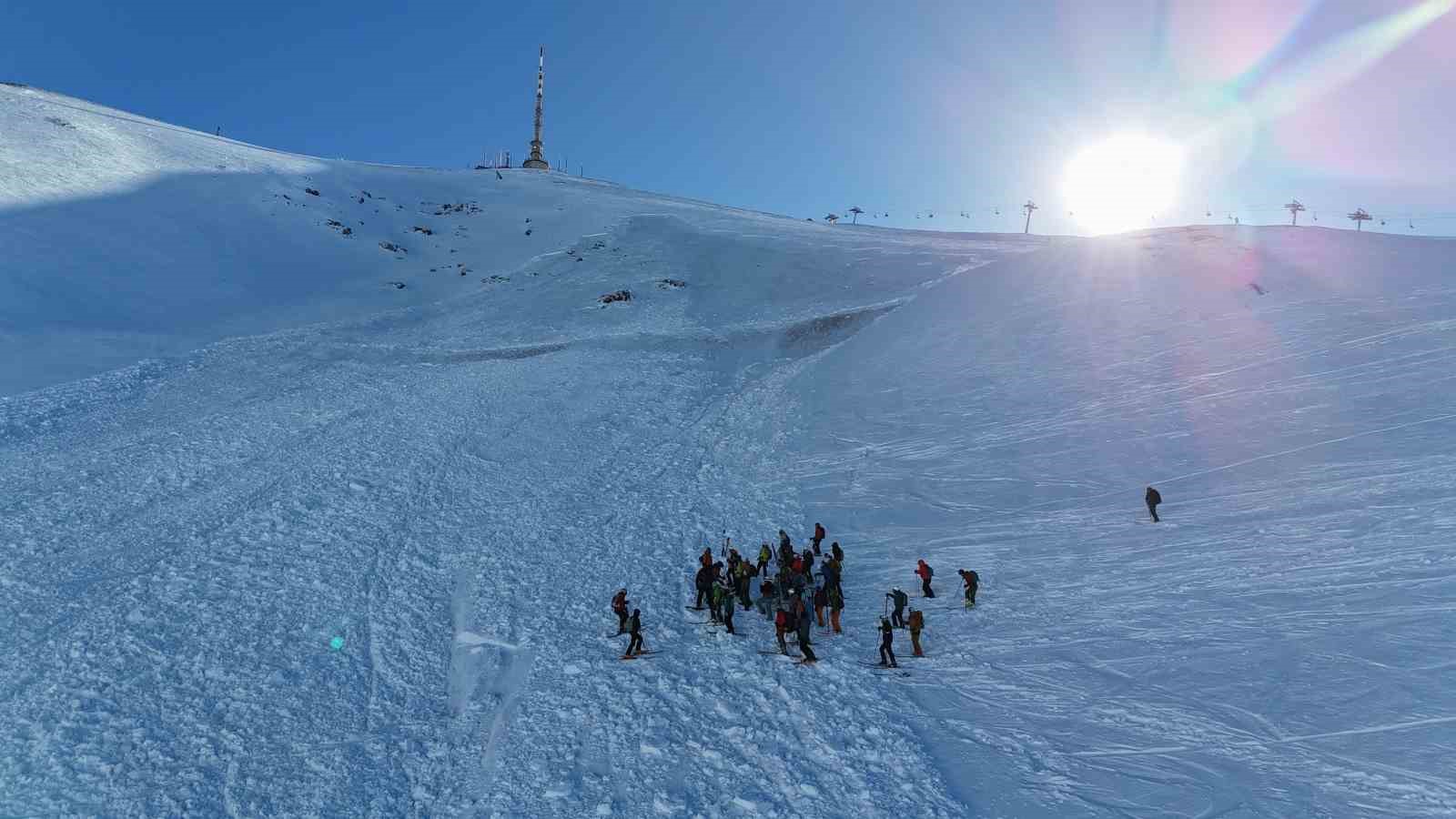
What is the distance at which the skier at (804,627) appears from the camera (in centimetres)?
Answer: 1209

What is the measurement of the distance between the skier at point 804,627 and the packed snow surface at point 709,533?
562mm

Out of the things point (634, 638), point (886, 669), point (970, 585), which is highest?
point (970, 585)

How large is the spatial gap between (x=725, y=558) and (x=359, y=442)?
11.4 m

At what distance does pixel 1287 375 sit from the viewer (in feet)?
73.3

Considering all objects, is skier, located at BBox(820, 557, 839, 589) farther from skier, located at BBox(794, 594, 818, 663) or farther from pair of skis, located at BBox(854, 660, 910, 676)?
pair of skis, located at BBox(854, 660, 910, 676)

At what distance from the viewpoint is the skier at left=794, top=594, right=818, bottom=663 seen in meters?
12.1

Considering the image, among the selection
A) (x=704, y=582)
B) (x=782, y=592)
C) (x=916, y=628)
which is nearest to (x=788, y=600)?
(x=782, y=592)

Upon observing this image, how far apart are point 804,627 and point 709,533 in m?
5.92

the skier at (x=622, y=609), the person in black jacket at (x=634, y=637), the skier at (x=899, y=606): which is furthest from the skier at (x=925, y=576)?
the skier at (x=622, y=609)

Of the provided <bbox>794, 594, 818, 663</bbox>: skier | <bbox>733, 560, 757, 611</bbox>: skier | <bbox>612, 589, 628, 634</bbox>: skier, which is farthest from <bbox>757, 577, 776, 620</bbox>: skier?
<bbox>612, 589, 628, 634</bbox>: skier

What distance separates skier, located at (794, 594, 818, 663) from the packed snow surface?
1.85ft

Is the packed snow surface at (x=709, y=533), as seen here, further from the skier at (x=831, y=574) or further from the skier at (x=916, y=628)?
the skier at (x=831, y=574)

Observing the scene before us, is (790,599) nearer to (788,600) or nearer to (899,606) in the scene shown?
(788,600)

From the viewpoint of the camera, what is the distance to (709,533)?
17750 millimetres
